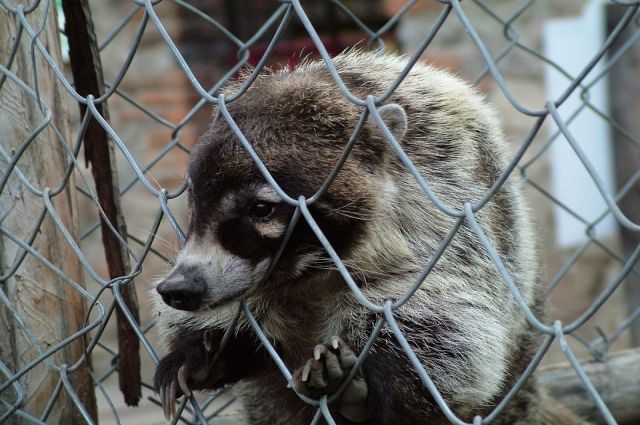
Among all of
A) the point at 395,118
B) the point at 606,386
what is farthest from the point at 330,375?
the point at 606,386

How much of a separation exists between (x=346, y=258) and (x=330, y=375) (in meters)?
0.33

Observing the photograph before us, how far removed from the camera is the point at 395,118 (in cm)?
207

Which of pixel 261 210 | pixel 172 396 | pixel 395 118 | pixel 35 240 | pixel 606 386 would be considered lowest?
pixel 172 396

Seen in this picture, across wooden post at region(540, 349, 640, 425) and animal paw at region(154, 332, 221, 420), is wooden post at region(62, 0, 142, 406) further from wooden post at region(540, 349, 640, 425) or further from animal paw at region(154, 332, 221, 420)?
wooden post at region(540, 349, 640, 425)

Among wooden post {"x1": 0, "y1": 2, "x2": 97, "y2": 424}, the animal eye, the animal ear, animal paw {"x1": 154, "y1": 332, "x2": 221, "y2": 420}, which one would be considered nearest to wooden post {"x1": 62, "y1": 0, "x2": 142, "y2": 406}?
wooden post {"x1": 0, "y1": 2, "x2": 97, "y2": 424}

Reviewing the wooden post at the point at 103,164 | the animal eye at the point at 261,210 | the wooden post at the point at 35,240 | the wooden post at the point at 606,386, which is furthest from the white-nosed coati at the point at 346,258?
the wooden post at the point at 606,386

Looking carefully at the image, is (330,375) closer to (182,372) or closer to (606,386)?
(182,372)

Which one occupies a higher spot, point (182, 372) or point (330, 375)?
point (330, 375)

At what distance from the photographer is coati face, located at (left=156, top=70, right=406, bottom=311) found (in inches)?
72.0

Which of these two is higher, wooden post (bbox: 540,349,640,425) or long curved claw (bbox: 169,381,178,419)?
wooden post (bbox: 540,349,640,425)

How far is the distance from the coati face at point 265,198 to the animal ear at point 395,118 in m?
0.06

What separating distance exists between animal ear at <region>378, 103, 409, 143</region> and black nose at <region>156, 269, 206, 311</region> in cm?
62

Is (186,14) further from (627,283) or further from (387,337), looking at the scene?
(387,337)

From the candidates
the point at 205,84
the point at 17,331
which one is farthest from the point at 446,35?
the point at 17,331
